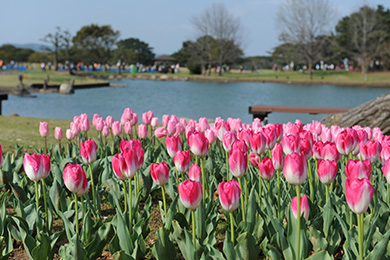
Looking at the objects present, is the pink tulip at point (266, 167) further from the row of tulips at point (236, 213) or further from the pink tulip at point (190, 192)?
the pink tulip at point (190, 192)

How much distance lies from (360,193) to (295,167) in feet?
1.05

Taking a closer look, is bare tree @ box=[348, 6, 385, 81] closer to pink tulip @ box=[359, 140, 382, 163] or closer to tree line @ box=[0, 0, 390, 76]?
tree line @ box=[0, 0, 390, 76]

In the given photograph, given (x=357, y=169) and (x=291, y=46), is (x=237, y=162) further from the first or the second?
(x=291, y=46)

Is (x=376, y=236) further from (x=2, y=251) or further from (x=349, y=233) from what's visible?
(x=2, y=251)

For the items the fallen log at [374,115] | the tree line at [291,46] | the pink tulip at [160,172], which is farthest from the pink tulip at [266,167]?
the tree line at [291,46]

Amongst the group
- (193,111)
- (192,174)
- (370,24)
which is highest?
(370,24)

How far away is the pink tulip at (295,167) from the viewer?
1.91 meters

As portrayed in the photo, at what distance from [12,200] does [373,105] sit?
5.70 meters

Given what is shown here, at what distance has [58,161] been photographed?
13.3 ft

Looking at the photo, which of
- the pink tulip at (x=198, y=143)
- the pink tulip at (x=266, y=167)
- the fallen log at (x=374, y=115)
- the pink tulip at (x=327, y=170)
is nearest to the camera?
the pink tulip at (x=327, y=170)

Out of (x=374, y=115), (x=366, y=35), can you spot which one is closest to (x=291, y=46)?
(x=366, y=35)

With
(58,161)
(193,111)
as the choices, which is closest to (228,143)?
(58,161)

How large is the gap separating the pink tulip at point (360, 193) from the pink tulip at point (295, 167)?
0.86ft

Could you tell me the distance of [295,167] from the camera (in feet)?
6.28
